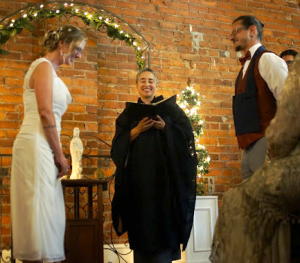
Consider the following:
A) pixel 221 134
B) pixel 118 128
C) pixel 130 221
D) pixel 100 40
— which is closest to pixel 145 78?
pixel 118 128

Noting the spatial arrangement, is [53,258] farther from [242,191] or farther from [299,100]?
[299,100]

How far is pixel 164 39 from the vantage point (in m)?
5.11

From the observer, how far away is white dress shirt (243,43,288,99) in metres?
2.57

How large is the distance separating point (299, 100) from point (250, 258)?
511mm

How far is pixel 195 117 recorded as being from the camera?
4.67m

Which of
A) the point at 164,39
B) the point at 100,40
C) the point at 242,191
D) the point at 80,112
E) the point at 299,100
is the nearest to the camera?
the point at 299,100

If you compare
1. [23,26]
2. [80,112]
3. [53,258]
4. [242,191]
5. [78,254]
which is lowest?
[78,254]

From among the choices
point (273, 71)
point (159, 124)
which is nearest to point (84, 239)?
point (159, 124)

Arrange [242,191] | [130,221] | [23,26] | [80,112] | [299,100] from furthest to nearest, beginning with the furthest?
[80,112] < [23,26] < [130,221] < [242,191] < [299,100]

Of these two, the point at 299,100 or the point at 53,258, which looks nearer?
the point at 299,100

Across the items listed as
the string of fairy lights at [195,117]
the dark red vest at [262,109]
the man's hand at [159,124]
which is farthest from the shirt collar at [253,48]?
the string of fairy lights at [195,117]

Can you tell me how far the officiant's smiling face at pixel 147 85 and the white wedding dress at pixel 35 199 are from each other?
96 cm

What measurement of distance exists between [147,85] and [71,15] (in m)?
1.65

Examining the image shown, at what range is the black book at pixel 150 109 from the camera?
9.75 feet
